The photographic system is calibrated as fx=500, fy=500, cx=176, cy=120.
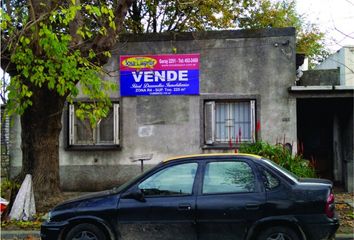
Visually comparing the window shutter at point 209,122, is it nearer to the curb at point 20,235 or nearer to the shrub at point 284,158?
the shrub at point 284,158

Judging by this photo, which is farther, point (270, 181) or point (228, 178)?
point (228, 178)

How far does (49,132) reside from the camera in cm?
1074

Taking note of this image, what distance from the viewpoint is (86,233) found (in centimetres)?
714

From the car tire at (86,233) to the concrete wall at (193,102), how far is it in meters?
6.64

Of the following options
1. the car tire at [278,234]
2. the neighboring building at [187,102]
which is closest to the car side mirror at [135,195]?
the car tire at [278,234]

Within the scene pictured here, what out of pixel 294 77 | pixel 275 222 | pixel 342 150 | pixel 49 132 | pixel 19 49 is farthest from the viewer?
pixel 342 150

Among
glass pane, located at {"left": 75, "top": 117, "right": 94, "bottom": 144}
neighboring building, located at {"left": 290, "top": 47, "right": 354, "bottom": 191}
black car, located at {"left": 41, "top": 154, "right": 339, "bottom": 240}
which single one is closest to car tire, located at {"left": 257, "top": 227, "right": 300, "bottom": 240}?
black car, located at {"left": 41, "top": 154, "right": 339, "bottom": 240}

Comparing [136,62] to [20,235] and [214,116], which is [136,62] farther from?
[20,235]

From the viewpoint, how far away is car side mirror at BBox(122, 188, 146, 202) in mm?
7068

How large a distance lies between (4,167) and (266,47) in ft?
28.2

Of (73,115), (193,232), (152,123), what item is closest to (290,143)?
(152,123)

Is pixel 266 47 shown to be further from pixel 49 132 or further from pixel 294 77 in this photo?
pixel 49 132

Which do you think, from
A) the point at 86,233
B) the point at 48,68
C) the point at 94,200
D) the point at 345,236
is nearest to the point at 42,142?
the point at 48,68

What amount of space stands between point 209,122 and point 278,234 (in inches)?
276
